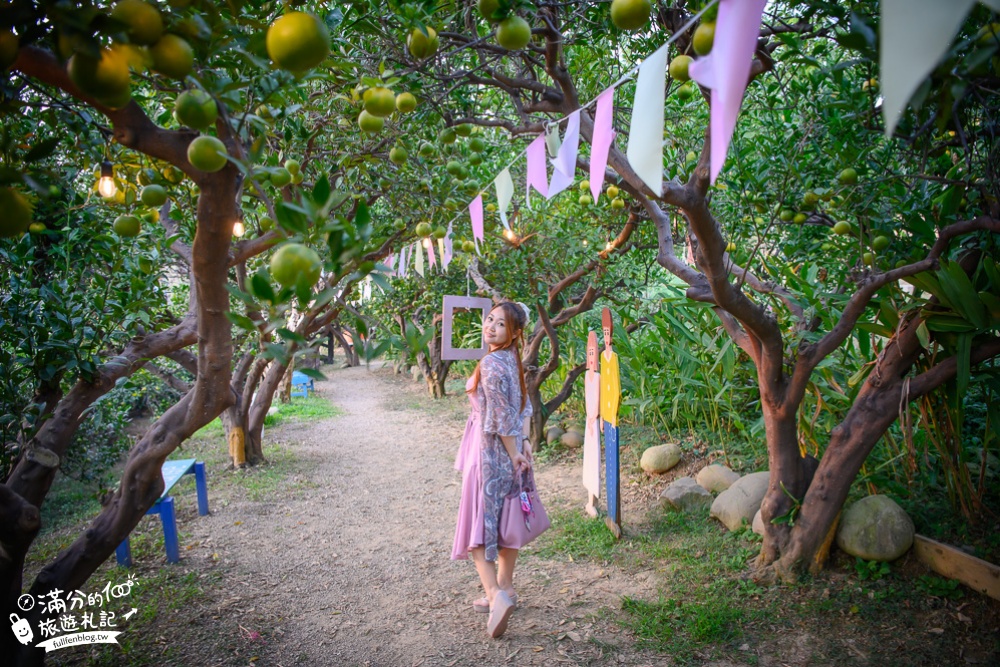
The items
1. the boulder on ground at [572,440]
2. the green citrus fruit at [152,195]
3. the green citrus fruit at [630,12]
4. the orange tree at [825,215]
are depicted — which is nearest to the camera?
the green citrus fruit at [630,12]

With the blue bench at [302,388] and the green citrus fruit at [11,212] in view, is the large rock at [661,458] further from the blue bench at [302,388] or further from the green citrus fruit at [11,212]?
the blue bench at [302,388]

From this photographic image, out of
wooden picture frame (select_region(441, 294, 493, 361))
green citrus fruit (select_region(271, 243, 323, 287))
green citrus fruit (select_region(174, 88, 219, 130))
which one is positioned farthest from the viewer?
wooden picture frame (select_region(441, 294, 493, 361))

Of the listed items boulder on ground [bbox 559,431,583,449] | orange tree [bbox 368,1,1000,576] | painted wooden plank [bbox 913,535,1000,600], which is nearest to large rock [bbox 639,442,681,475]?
boulder on ground [bbox 559,431,583,449]

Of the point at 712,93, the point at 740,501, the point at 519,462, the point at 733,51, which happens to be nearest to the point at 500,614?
the point at 519,462

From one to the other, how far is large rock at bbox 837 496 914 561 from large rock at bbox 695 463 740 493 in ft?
3.44

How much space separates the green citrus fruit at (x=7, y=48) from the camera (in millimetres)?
651

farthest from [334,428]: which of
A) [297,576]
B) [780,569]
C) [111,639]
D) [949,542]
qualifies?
[949,542]

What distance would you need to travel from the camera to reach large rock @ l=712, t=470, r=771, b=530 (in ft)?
10.7

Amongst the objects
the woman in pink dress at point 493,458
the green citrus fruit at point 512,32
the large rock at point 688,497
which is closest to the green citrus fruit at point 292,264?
the green citrus fruit at point 512,32

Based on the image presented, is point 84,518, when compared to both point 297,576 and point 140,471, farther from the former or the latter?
point 140,471

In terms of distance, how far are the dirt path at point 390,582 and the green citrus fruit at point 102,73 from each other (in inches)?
89.8

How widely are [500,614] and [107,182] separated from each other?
2056mm

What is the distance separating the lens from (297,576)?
323 centimetres

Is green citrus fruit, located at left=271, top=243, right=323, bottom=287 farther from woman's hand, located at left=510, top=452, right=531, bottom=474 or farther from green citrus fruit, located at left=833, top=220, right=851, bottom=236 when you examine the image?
green citrus fruit, located at left=833, top=220, right=851, bottom=236
